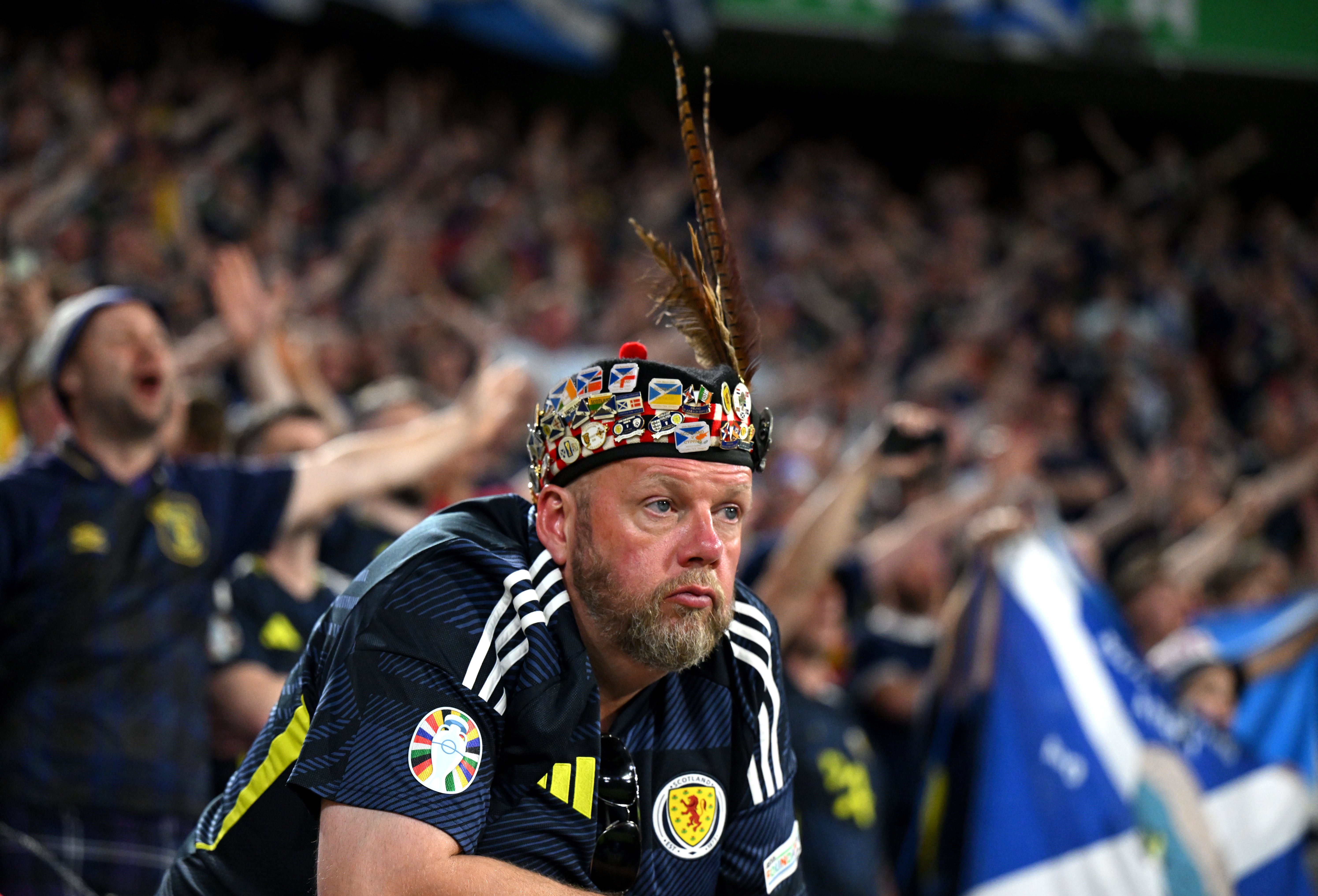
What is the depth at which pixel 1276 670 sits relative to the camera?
623 centimetres

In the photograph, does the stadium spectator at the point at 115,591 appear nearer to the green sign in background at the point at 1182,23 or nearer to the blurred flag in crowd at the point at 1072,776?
the blurred flag in crowd at the point at 1072,776

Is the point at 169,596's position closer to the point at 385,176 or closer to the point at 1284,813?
the point at 1284,813

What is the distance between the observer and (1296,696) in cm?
613

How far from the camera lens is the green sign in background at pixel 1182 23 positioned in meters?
12.9

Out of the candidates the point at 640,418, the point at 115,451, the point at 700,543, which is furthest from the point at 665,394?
the point at 115,451

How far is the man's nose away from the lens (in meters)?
2.21

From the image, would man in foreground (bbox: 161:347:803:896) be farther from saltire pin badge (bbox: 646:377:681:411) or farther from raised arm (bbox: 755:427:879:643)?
raised arm (bbox: 755:427:879:643)

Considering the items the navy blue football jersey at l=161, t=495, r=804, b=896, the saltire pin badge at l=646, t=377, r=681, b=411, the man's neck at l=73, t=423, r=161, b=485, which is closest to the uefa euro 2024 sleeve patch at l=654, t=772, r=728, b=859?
the navy blue football jersey at l=161, t=495, r=804, b=896

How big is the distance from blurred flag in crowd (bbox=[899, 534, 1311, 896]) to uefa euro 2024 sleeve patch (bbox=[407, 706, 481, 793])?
11.2ft

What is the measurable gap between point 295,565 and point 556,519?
1882 millimetres

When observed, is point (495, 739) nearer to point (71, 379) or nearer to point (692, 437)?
point (692, 437)

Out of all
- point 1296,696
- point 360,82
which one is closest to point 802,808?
point 1296,696

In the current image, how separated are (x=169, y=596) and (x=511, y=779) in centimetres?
161

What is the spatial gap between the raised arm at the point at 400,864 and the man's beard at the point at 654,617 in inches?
16.7
